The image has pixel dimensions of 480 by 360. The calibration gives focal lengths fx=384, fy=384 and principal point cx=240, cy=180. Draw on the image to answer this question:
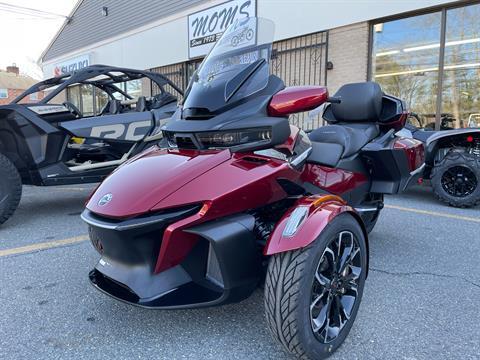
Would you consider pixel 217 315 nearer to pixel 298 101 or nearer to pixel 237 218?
pixel 237 218

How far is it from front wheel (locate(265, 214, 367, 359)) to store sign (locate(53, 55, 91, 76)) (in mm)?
16166

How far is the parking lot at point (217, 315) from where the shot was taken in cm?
202

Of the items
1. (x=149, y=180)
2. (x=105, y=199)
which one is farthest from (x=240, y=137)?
(x=105, y=199)

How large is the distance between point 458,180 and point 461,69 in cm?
287

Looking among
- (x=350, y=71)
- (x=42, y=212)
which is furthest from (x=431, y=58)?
(x=42, y=212)

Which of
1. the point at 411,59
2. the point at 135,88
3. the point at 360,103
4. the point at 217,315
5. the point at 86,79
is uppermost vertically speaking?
the point at 135,88

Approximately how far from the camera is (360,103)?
3414mm

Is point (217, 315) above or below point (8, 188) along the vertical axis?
below

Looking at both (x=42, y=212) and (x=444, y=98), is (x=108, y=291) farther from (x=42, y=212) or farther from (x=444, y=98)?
(x=444, y=98)

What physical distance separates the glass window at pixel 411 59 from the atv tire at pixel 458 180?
2298 mm

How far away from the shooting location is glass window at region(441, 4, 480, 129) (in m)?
6.72

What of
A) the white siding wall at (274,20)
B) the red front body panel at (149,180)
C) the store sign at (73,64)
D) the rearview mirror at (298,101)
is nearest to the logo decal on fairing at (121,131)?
the red front body panel at (149,180)

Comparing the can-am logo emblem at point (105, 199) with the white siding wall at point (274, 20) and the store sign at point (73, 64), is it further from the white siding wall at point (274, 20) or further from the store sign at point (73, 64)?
the store sign at point (73, 64)

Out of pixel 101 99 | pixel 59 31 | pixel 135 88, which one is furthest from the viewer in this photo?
pixel 59 31
